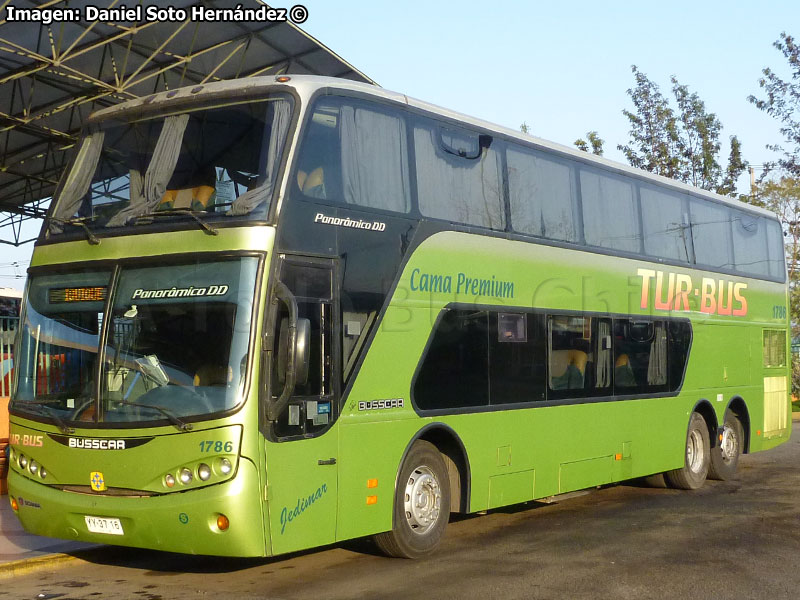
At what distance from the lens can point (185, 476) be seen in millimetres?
7980

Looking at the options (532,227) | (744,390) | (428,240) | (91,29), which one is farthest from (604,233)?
(91,29)

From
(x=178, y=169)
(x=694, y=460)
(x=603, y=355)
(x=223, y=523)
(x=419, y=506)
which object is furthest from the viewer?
(x=694, y=460)

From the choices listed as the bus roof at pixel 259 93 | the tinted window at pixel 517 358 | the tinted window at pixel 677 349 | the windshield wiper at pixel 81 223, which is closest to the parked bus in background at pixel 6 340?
the windshield wiper at pixel 81 223

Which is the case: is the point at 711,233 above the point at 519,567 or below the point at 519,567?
above

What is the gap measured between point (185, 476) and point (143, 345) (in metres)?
1.10

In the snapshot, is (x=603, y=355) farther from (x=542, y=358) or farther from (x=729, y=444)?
(x=729, y=444)

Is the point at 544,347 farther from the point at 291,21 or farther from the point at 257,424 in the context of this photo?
the point at 291,21

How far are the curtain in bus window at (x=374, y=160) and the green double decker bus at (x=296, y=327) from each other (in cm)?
2

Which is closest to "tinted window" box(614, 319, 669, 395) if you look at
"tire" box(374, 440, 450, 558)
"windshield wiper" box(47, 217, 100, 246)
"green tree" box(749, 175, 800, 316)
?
"tire" box(374, 440, 450, 558)

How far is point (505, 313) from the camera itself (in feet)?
36.7

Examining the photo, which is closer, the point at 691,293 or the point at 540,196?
the point at 540,196

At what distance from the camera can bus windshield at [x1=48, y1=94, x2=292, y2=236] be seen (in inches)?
334

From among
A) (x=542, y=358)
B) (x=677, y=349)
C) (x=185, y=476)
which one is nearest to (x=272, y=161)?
(x=185, y=476)

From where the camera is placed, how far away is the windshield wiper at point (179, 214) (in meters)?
8.27
